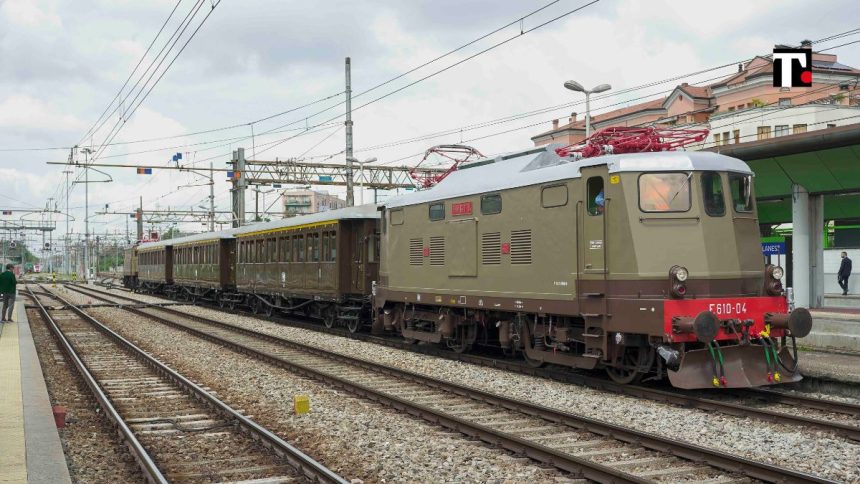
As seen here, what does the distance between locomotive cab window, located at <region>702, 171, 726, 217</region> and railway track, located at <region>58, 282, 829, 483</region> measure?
12.3ft

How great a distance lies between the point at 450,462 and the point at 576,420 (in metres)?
1.93

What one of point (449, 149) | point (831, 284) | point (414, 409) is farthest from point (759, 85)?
point (414, 409)

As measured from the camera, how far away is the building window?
36.7ft

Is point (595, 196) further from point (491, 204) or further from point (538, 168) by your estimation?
point (491, 204)

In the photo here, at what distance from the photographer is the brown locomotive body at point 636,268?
A: 10.4 metres

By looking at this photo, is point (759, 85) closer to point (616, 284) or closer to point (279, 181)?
point (279, 181)

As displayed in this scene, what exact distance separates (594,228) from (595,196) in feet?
1.49

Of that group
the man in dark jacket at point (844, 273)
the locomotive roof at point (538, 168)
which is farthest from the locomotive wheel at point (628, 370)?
the man in dark jacket at point (844, 273)

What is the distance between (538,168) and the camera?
12.7 metres

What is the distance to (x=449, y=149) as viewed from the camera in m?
17.4

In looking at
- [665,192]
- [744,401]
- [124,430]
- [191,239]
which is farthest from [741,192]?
[191,239]

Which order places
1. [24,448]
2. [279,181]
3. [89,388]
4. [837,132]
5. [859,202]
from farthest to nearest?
[279,181] → [859,202] → [837,132] → [89,388] → [24,448]

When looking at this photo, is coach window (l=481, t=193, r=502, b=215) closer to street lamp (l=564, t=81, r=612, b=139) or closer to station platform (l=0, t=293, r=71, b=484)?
station platform (l=0, t=293, r=71, b=484)

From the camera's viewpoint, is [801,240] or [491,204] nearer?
[491,204]
